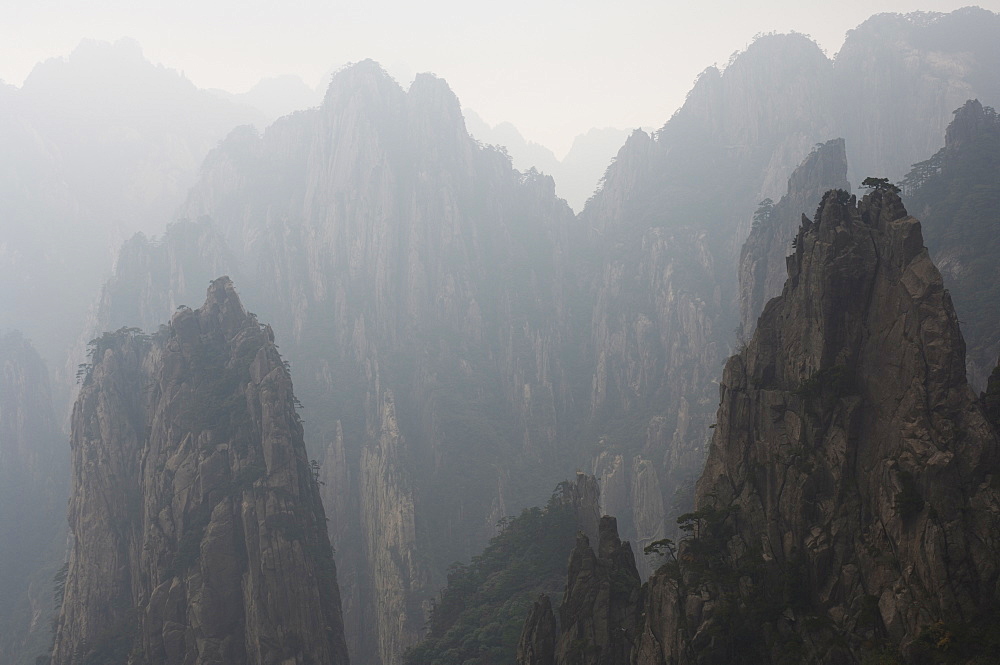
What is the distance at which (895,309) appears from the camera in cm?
3117

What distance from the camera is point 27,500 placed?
104 meters

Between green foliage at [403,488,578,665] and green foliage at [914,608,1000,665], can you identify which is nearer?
green foliage at [914,608,1000,665]

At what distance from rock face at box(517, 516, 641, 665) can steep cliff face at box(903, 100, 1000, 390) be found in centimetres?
2662

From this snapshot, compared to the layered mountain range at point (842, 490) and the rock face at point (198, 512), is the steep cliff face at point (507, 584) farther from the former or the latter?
the layered mountain range at point (842, 490)

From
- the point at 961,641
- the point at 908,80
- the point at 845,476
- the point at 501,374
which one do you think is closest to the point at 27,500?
the point at 501,374

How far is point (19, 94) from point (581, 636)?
170 meters

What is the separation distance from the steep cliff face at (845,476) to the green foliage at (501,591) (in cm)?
2166

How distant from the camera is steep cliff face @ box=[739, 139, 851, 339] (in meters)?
83.5

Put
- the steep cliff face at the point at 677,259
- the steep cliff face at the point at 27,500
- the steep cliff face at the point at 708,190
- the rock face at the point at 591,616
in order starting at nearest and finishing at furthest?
the rock face at the point at 591,616 → the steep cliff face at the point at 27,500 → the steep cliff face at the point at 677,259 → the steep cliff face at the point at 708,190

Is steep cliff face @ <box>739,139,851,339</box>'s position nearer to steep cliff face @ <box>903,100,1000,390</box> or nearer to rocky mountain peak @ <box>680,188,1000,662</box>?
steep cliff face @ <box>903,100,1000,390</box>

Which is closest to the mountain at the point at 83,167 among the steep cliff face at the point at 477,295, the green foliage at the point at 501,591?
the steep cliff face at the point at 477,295

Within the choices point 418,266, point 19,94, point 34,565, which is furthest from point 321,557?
point 19,94

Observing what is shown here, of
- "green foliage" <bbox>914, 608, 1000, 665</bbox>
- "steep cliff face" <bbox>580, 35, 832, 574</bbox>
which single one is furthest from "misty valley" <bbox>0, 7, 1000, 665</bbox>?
"steep cliff face" <bbox>580, 35, 832, 574</bbox>

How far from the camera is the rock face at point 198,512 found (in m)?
54.3
